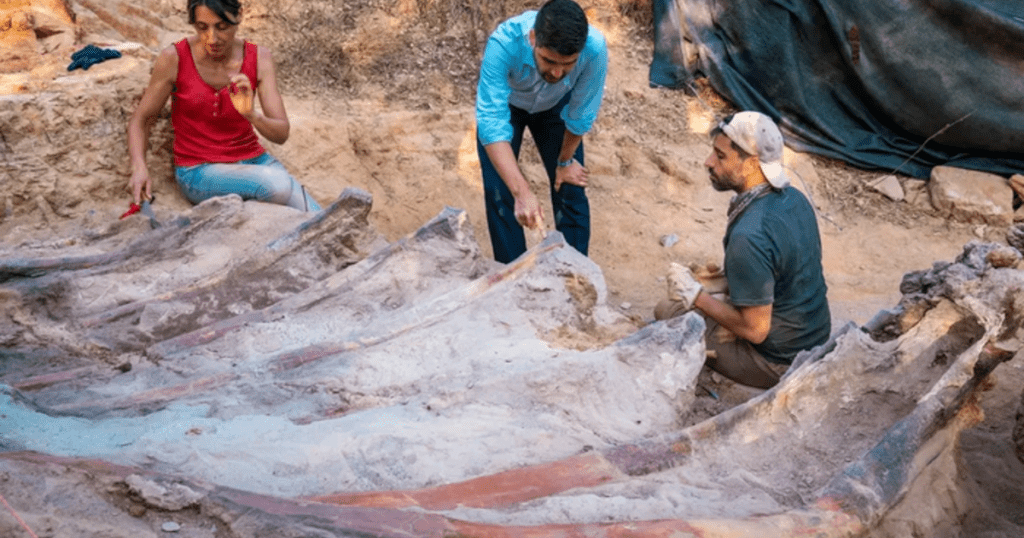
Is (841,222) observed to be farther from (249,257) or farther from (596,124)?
(249,257)

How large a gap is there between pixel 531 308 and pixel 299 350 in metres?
0.76

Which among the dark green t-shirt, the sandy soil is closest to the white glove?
the dark green t-shirt

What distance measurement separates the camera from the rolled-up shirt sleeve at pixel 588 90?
3.88 m

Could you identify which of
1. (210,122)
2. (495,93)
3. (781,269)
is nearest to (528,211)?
(495,93)

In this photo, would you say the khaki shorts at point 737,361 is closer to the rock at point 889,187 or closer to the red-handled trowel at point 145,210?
the red-handled trowel at point 145,210

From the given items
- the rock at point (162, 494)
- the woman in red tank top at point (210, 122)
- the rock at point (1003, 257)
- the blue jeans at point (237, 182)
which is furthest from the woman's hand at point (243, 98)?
the rock at point (1003, 257)

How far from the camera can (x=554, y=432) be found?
2.44 metres

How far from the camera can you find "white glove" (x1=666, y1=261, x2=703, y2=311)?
333 cm

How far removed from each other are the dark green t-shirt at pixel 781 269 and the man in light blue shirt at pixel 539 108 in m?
0.78

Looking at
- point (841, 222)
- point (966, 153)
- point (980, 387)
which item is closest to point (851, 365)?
point (980, 387)

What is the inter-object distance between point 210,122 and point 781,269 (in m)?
2.49

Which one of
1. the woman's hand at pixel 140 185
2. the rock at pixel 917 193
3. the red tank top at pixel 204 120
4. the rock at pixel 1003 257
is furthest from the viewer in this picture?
the rock at pixel 917 193

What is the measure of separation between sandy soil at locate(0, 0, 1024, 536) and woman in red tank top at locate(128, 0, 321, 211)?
36.2 inches

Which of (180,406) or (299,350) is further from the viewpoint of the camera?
(299,350)
